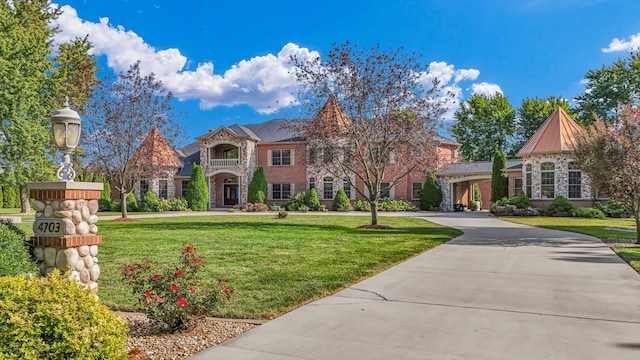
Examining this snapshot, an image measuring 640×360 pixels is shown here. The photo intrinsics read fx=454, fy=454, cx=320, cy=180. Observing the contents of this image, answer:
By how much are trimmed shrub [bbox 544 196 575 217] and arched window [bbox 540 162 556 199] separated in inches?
49.0

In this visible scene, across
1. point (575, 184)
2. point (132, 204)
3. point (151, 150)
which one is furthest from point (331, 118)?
point (132, 204)

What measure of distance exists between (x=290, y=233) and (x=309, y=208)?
18950 millimetres

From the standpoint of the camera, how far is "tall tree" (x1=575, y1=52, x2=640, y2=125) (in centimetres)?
4072

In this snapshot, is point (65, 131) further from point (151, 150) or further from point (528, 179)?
point (528, 179)

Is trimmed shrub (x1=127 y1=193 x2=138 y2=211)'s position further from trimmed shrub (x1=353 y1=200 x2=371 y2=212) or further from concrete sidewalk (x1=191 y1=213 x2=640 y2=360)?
concrete sidewalk (x1=191 y1=213 x2=640 y2=360)

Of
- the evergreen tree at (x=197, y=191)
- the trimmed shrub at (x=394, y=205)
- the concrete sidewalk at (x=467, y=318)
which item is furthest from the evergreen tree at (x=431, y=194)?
the concrete sidewalk at (x=467, y=318)

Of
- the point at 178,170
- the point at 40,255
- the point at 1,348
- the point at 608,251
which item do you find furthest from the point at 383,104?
the point at 178,170

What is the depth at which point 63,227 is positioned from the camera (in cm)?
505

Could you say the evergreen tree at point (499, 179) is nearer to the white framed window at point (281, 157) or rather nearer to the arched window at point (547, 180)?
the arched window at point (547, 180)

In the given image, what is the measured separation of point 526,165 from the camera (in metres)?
29.4

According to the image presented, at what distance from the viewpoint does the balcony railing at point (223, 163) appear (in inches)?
1453

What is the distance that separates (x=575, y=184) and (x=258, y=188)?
2180cm

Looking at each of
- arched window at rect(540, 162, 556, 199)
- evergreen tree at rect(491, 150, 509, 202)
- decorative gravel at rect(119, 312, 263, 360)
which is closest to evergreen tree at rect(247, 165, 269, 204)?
evergreen tree at rect(491, 150, 509, 202)

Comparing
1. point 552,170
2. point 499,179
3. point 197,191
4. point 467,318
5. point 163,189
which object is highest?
point 552,170
